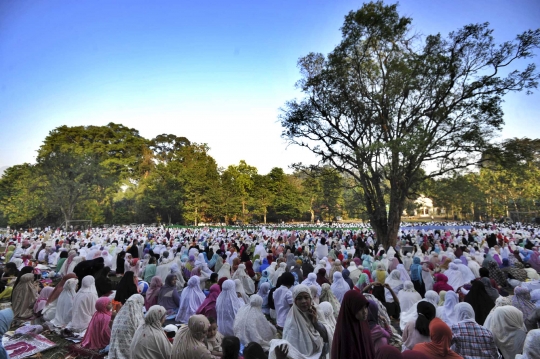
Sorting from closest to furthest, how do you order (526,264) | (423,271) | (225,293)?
(225,293) < (423,271) < (526,264)

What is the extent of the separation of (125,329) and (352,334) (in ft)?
8.51

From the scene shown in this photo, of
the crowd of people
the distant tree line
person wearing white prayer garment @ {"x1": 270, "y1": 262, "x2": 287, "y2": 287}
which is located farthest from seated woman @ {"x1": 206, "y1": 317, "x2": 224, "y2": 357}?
the distant tree line

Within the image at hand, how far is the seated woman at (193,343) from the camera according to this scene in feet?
9.44

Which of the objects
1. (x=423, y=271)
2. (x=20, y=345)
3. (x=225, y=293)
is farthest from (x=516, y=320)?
(x=20, y=345)

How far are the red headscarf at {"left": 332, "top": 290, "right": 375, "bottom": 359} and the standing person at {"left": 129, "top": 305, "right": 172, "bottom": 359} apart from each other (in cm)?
174

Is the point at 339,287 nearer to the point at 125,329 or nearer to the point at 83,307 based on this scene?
the point at 125,329

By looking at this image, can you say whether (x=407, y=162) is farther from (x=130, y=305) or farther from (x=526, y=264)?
(x=130, y=305)

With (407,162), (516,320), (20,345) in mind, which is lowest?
(20,345)

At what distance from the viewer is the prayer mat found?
4.37m

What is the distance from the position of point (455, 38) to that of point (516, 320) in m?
12.8

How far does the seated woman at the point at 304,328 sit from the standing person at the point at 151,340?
1.25 metres

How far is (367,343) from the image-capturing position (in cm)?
246

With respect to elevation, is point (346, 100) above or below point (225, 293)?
above

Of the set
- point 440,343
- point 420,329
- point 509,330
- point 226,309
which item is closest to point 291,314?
point 420,329
